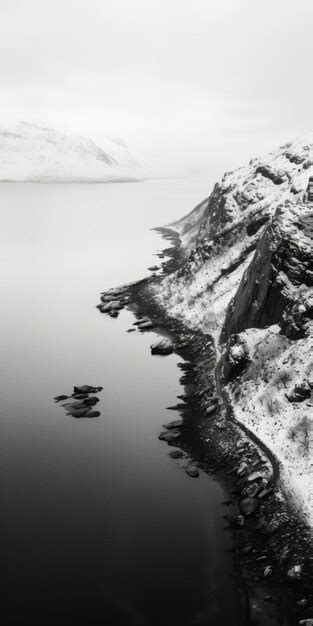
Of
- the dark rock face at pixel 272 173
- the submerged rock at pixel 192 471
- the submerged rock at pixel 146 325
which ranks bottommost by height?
the submerged rock at pixel 192 471

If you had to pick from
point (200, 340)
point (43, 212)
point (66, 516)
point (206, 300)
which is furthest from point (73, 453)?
point (43, 212)

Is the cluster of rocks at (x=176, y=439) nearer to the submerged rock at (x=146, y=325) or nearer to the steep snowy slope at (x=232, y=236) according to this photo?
the steep snowy slope at (x=232, y=236)

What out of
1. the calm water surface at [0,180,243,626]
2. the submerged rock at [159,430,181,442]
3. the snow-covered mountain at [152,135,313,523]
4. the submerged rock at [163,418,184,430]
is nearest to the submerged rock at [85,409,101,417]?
the calm water surface at [0,180,243,626]

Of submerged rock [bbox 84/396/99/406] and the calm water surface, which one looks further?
submerged rock [bbox 84/396/99/406]

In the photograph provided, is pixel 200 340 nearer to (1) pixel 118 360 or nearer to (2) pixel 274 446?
(1) pixel 118 360

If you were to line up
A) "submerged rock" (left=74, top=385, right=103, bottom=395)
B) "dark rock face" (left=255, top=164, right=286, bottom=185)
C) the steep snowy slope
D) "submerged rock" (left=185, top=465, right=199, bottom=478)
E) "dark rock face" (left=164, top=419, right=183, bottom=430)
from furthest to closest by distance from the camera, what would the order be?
"dark rock face" (left=255, top=164, right=286, bottom=185), the steep snowy slope, "submerged rock" (left=74, top=385, right=103, bottom=395), "dark rock face" (left=164, top=419, right=183, bottom=430), "submerged rock" (left=185, top=465, right=199, bottom=478)

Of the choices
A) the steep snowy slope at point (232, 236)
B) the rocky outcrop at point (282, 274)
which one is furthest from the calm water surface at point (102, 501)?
the rocky outcrop at point (282, 274)

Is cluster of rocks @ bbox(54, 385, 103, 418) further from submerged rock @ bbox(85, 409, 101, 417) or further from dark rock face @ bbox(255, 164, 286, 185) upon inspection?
dark rock face @ bbox(255, 164, 286, 185)
